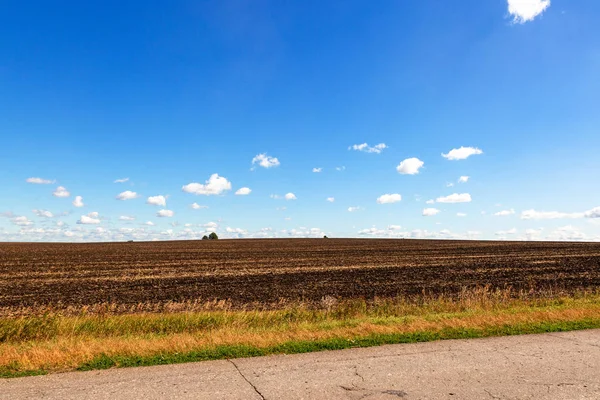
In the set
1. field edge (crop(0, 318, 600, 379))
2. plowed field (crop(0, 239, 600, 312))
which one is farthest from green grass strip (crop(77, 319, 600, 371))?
plowed field (crop(0, 239, 600, 312))

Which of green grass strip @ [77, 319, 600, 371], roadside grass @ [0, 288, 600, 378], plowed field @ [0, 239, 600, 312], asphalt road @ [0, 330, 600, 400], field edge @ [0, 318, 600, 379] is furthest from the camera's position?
plowed field @ [0, 239, 600, 312]

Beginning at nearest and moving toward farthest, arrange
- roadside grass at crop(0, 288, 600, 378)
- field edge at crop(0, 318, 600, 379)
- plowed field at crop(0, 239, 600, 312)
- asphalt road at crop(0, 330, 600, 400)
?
1. asphalt road at crop(0, 330, 600, 400)
2. field edge at crop(0, 318, 600, 379)
3. roadside grass at crop(0, 288, 600, 378)
4. plowed field at crop(0, 239, 600, 312)

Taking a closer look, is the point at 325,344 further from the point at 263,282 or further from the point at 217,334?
the point at 263,282

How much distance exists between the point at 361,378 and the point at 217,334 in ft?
12.9

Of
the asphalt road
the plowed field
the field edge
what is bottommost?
the plowed field

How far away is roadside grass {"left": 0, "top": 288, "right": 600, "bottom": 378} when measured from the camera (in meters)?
7.16

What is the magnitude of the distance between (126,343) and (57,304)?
11984mm

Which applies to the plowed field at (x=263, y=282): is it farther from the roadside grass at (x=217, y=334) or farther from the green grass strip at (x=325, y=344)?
the green grass strip at (x=325, y=344)

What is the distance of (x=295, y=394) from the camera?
5609 mm

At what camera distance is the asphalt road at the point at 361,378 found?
5.61m

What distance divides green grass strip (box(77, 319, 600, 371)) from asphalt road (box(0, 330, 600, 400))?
28cm

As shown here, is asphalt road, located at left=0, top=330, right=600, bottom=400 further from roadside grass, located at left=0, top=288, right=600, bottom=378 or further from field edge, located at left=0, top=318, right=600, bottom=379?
roadside grass, located at left=0, top=288, right=600, bottom=378

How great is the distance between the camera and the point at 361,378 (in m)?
6.20

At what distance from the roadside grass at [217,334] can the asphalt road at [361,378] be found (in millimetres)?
465
